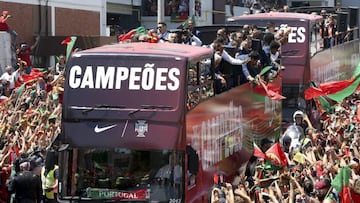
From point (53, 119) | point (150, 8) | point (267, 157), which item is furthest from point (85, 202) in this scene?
point (150, 8)

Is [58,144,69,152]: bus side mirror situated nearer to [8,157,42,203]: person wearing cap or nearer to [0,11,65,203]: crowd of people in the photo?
[0,11,65,203]: crowd of people

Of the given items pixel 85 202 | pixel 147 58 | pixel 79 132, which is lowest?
pixel 85 202

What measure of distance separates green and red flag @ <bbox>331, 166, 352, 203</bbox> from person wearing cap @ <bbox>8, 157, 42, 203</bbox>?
4.80 metres

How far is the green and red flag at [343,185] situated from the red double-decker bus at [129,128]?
8.41ft

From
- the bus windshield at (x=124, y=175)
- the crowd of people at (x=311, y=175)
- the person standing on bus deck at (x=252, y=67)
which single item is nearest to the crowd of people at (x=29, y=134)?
the bus windshield at (x=124, y=175)

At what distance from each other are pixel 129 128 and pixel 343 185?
3.23 m

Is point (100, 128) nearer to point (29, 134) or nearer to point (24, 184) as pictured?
point (24, 184)

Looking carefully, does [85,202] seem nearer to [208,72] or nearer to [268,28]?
[208,72]

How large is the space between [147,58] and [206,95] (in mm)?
1960

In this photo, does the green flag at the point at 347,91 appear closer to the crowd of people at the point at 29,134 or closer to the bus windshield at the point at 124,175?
the bus windshield at the point at 124,175

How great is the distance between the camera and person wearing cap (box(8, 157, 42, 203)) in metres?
12.2

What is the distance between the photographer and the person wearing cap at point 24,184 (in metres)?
12.2

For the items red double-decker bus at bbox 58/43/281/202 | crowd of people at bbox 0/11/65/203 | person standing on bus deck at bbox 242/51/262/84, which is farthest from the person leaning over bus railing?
red double-decker bus at bbox 58/43/281/202

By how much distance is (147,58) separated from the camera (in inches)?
460
